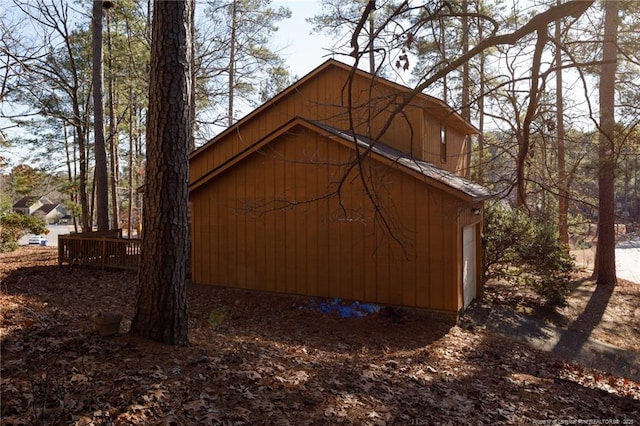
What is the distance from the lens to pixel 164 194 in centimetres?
472

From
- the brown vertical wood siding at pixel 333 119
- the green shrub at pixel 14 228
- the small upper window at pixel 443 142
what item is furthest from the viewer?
the green shrub at pixel 14 228

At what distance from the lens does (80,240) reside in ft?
42.9

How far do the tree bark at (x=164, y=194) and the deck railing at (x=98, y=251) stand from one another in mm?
8770

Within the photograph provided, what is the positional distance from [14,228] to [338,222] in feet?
55.0

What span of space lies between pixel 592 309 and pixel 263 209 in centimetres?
973

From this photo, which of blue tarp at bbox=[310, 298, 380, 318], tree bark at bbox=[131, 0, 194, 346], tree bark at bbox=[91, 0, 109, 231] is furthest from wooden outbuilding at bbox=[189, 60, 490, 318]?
tree bark at bbox=[91, 0, 109, 231]

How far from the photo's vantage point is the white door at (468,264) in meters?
9.68

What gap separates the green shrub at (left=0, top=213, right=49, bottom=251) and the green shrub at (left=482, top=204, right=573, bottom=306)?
18443 mm

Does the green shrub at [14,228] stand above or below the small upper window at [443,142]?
below

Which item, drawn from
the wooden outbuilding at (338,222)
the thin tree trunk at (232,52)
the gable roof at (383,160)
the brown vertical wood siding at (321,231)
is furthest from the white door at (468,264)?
the thin tree trunk at (232,52)

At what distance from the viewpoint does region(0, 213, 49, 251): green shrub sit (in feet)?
58.1

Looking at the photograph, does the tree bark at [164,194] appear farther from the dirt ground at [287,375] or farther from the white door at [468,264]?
the white door at [468,264]

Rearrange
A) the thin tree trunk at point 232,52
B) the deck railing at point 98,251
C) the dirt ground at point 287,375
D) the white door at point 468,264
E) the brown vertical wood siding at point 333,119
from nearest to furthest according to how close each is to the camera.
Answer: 1. the dirt ground at point 287,375
2. the white door at point 468,264
3. the brown vertical wood siding at point 333,119
4. the deck railing at point 98,251
5. the thin tree trunk at point 232,52

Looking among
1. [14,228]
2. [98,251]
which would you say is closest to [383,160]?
[98,251]
